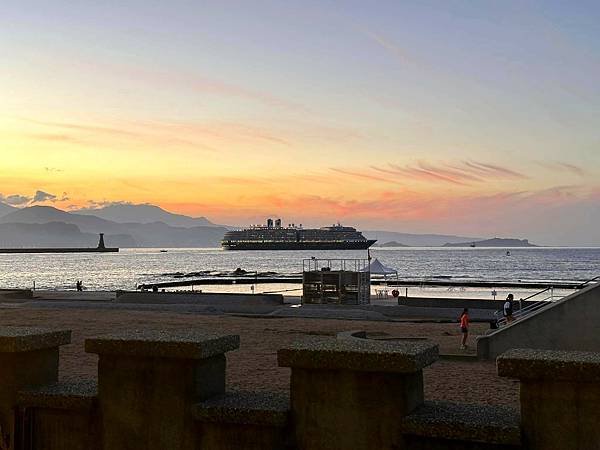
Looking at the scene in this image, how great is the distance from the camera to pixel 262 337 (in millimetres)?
22062

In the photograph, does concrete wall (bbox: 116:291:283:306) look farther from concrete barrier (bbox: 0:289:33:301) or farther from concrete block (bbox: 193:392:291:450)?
concrete block (bbox: 193:392:291:450)

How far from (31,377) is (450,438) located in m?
2.60

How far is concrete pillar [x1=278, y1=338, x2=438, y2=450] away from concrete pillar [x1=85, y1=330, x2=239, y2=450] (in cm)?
51

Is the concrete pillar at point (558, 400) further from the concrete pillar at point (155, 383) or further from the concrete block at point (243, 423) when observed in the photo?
the concrete pillar at point (155, 383)

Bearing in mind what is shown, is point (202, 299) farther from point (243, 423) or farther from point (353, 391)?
point (353, 391)

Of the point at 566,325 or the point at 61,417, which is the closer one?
the point at 61,417

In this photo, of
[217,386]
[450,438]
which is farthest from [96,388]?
[450,438]

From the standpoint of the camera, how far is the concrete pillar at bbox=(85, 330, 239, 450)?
12.0 feet

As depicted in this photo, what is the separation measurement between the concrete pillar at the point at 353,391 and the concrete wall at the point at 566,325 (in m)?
11.8

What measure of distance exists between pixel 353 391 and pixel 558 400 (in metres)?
0.96

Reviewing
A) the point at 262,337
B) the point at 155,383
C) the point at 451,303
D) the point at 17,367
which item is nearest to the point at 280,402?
the point at 155,383

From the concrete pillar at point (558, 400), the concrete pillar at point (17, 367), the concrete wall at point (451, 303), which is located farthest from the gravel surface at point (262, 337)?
the concrete wall at point (451, 303)

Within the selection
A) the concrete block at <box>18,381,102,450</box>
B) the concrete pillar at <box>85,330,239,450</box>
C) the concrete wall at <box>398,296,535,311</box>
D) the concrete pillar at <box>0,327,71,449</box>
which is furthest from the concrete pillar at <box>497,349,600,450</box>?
the concrete wall at <box>398,296,535,311</box>

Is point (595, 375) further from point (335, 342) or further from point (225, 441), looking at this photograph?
point (225, 441)
